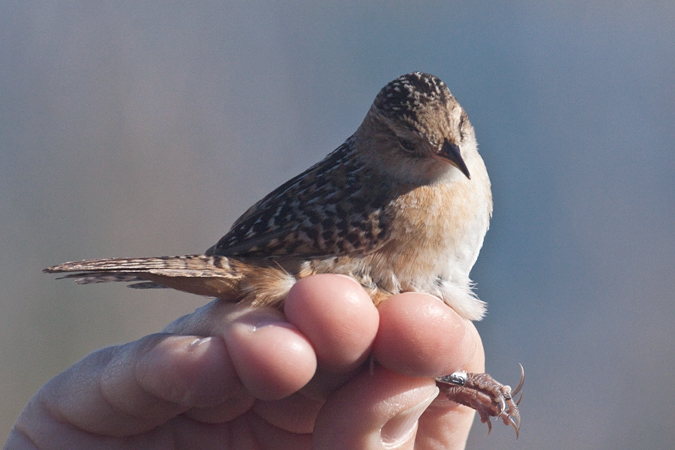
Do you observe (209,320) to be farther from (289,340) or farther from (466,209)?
(466,209)

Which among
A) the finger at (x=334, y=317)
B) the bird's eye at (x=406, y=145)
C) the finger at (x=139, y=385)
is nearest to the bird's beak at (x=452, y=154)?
the bird's eye at (x=406, y=145)

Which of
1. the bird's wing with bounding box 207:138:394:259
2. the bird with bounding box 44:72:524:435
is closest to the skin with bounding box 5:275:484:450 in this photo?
the bird with bounding box 44:72:524:435

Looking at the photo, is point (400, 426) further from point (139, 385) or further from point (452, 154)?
point (452, 154)

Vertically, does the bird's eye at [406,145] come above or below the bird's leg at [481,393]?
above

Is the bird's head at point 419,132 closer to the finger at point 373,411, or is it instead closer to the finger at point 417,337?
the finger at point 417,337

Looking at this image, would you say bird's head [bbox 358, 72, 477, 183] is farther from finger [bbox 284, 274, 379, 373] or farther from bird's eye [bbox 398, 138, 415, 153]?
finger [bbox 284, 274, 379, 373]

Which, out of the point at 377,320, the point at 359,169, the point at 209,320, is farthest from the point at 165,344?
the point at 359,169
